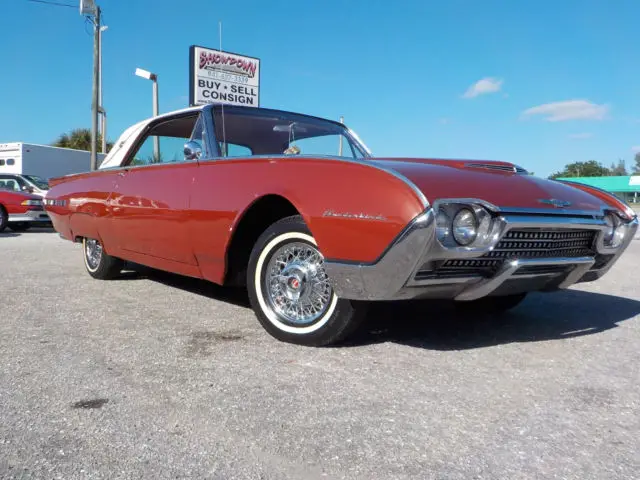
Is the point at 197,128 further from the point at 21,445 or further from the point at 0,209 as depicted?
the point at 0,209

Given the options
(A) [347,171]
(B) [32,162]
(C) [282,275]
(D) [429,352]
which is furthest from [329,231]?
(B) [32,162]

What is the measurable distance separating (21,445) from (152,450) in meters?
0.45

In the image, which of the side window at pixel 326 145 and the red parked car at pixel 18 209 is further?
the red parked car at pixel 18 209

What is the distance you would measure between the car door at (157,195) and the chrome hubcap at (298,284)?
2.43 feet

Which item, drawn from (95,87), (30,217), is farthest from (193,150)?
(95,87)

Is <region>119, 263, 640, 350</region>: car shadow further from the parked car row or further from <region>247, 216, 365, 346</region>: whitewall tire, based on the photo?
the parked car row

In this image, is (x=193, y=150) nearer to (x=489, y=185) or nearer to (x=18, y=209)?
(x=489, y=185)

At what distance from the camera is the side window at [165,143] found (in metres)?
4.47

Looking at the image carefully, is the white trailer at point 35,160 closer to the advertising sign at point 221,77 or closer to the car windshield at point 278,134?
the advertising sign at point 221,77

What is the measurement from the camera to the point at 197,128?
4.21 m

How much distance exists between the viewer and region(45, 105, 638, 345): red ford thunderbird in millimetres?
2703

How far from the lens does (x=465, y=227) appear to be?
2.75m

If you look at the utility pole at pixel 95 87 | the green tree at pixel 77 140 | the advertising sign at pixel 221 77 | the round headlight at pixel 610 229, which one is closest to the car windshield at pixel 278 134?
the round headlight at pixel 610 229

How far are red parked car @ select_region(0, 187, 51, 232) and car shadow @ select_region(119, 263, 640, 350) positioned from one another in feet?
31.6
